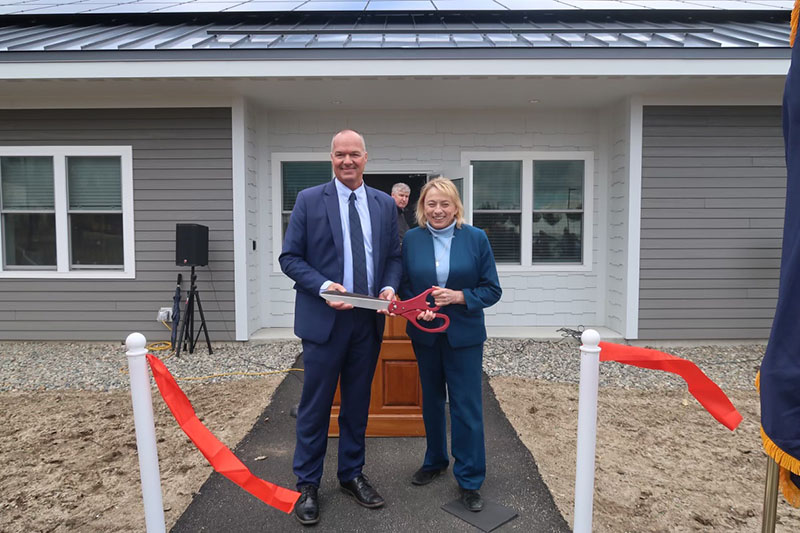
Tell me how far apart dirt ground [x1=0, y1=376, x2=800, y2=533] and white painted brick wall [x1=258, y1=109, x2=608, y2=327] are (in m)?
2.28

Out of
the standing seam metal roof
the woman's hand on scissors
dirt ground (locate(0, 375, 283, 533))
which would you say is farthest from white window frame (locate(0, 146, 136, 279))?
the woman's hand on scissors

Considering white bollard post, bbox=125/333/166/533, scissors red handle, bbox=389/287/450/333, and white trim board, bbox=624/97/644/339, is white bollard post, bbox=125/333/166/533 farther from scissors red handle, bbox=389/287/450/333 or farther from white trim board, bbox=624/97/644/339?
white trim board, bbox=624/97/644/339

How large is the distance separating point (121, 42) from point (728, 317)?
25.0 ft

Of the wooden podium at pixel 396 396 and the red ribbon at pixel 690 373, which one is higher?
the red ribbon at pixel 690 373

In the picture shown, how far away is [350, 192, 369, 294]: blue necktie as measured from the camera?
2.40 m

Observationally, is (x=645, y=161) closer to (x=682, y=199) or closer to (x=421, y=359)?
(x=682, y=199)

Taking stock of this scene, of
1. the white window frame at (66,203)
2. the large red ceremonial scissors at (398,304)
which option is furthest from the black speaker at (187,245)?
the large red ceremonial scissors at (398,304)

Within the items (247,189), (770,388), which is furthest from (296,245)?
(247,189)

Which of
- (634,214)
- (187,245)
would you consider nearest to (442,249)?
(187,245)

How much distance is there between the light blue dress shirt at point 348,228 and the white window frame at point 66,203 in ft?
14.6

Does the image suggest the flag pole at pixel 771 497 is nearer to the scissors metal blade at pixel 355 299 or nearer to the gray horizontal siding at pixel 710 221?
the scissors metal blade at pixel 355 299

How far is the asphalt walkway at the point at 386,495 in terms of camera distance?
7.85ft

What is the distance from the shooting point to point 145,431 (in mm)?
1907

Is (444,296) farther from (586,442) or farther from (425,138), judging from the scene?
(425,138)
